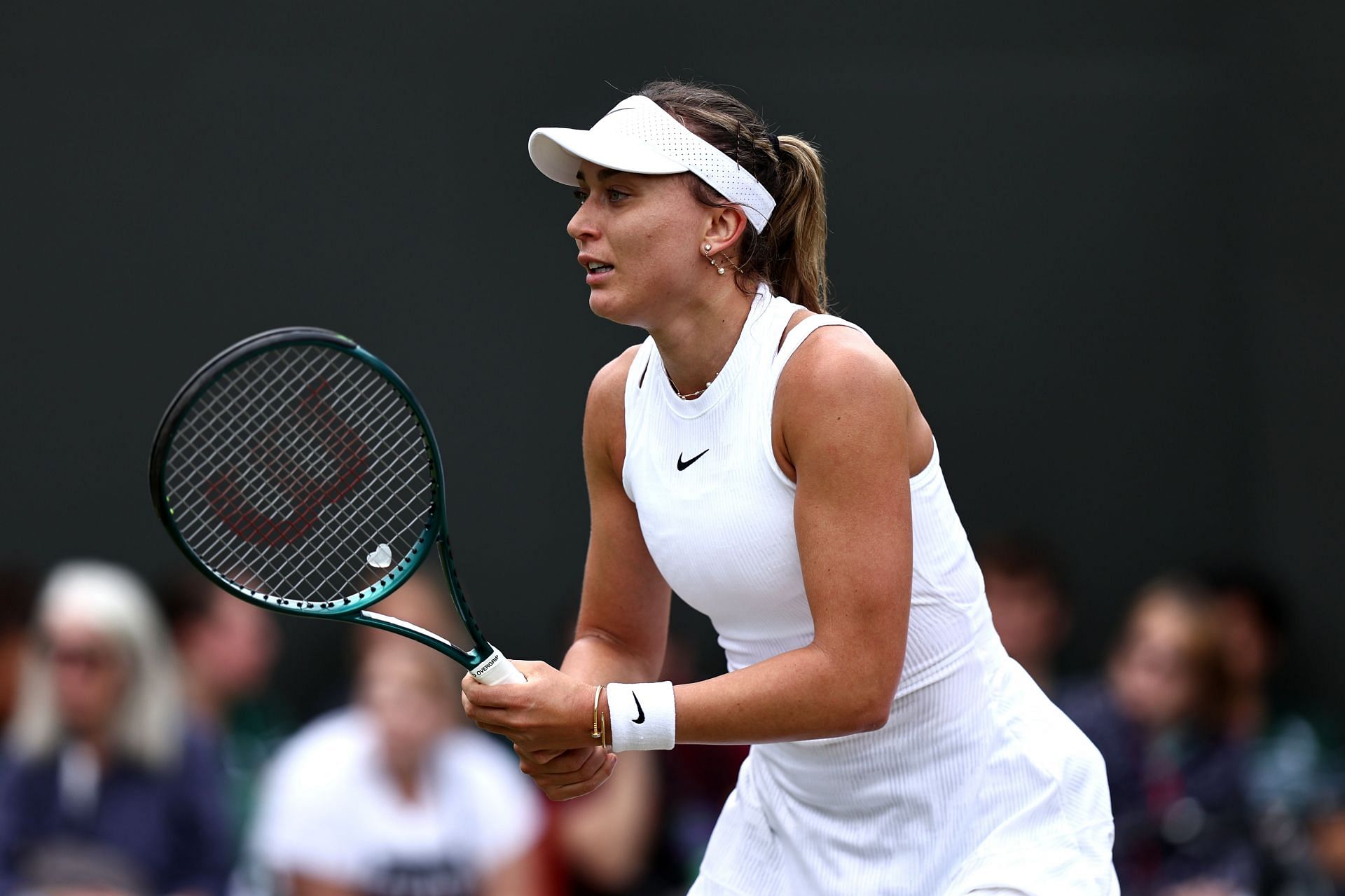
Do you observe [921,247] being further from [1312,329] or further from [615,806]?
[615,806]

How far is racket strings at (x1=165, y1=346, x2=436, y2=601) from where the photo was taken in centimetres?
278

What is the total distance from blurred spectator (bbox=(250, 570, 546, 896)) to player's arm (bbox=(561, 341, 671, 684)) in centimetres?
197

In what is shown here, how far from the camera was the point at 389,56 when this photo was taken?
5.94 metres

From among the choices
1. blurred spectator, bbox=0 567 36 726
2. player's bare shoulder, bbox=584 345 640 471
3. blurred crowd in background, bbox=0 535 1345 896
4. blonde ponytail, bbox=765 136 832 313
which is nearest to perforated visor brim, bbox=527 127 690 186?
blonde ponytail, bbox=765 136 832 313

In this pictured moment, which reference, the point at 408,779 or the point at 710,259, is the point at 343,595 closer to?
the point at 710,259

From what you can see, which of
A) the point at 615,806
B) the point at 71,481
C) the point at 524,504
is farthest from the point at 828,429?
the point at 71,481

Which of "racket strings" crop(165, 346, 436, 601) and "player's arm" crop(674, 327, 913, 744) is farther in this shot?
"racket strings" crop(165, 346, 436, 601)

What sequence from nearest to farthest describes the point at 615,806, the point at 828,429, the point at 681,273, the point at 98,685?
the point at 828,429 < the point at 681,273 < the point at 98,685 < the point at 615,806

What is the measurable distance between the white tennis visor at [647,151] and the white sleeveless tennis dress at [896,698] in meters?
0.17

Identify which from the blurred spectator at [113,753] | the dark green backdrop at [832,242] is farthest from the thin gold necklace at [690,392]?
the dark green backdrop at [832,242]

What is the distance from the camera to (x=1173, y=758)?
4969 mm

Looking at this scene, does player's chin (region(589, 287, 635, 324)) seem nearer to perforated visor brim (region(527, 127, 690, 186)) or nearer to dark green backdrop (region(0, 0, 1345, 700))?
perforated visor brim (region(527, 127, 690, 186))

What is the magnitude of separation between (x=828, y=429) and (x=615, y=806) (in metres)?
2.75

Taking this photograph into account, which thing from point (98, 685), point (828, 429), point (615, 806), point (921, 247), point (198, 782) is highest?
point (828, 429)
